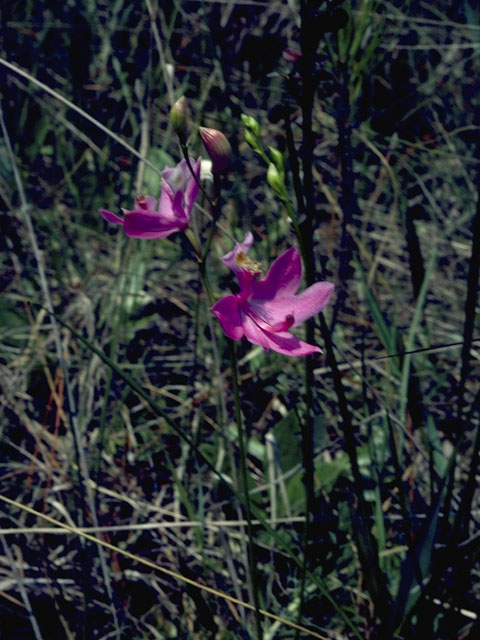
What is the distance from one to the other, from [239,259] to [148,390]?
976 millimetres

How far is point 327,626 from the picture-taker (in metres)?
1.44

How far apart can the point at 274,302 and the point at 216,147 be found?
259mm

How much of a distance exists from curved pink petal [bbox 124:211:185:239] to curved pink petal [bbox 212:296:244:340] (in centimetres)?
14

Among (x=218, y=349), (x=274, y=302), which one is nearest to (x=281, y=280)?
(x=274, y=302)

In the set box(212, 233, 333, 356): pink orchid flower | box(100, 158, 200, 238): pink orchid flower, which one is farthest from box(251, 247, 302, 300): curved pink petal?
box(100, 158, 200, 238): pink orchid flower

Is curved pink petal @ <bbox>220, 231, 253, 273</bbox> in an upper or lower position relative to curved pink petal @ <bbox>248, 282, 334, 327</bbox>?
upper

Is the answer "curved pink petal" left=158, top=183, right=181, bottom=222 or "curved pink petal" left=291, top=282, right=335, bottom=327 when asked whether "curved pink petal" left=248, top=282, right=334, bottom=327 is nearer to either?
"curved pink petal" left=291, top=282, right=335, bottom=327

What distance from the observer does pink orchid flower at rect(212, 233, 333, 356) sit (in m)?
0.99

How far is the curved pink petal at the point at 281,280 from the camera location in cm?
101

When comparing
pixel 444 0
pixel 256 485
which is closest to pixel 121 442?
pixel 256 485

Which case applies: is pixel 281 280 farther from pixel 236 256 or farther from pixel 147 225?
pixel 147 225

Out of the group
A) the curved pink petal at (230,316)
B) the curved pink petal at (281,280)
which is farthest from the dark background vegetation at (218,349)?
the curved pink petal at (230,316)

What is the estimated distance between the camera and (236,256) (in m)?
1.02

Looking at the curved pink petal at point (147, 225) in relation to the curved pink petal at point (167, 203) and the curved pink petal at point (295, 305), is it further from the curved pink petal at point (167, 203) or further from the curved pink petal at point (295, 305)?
the curved pink petal at point (295, 305)
